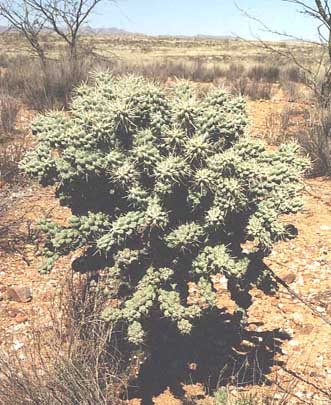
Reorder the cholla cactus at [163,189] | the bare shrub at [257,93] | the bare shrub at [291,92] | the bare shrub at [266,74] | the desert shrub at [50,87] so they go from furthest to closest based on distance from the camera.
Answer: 1. the bare shrub at [266,74]
2. the bare shrub at [257,93]
3. the bare shrub at [291,92]
4. the desert shrub at [50,87]
5. the cholla cactus at [163,189]

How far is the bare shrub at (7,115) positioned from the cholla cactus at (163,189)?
5.52 m

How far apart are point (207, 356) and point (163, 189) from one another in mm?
1528

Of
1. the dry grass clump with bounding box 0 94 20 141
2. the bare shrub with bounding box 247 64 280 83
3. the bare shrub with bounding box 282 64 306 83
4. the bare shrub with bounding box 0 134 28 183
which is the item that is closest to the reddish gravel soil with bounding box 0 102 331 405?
the bare shrub with bounding box 0 134 28 183

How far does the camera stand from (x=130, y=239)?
8.95 feet

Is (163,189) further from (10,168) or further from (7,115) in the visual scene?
(7,115)

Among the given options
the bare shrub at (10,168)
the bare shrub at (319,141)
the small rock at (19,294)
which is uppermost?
the bare shrub at (319,141)

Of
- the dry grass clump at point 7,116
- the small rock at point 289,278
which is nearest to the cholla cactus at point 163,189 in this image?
the small rock at point 289,278

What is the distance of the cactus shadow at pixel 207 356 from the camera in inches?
122

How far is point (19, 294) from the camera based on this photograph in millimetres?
3756

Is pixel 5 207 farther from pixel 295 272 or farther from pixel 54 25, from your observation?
pixel 54 25

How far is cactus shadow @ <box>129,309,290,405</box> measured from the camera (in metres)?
3.10

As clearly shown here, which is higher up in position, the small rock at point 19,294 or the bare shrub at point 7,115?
the bare shrub at point 7,115

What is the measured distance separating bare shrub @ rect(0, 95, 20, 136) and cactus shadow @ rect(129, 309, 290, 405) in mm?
5685

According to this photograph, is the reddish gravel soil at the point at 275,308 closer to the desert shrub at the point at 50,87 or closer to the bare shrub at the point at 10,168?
the bare shrub at the point at 10,168
